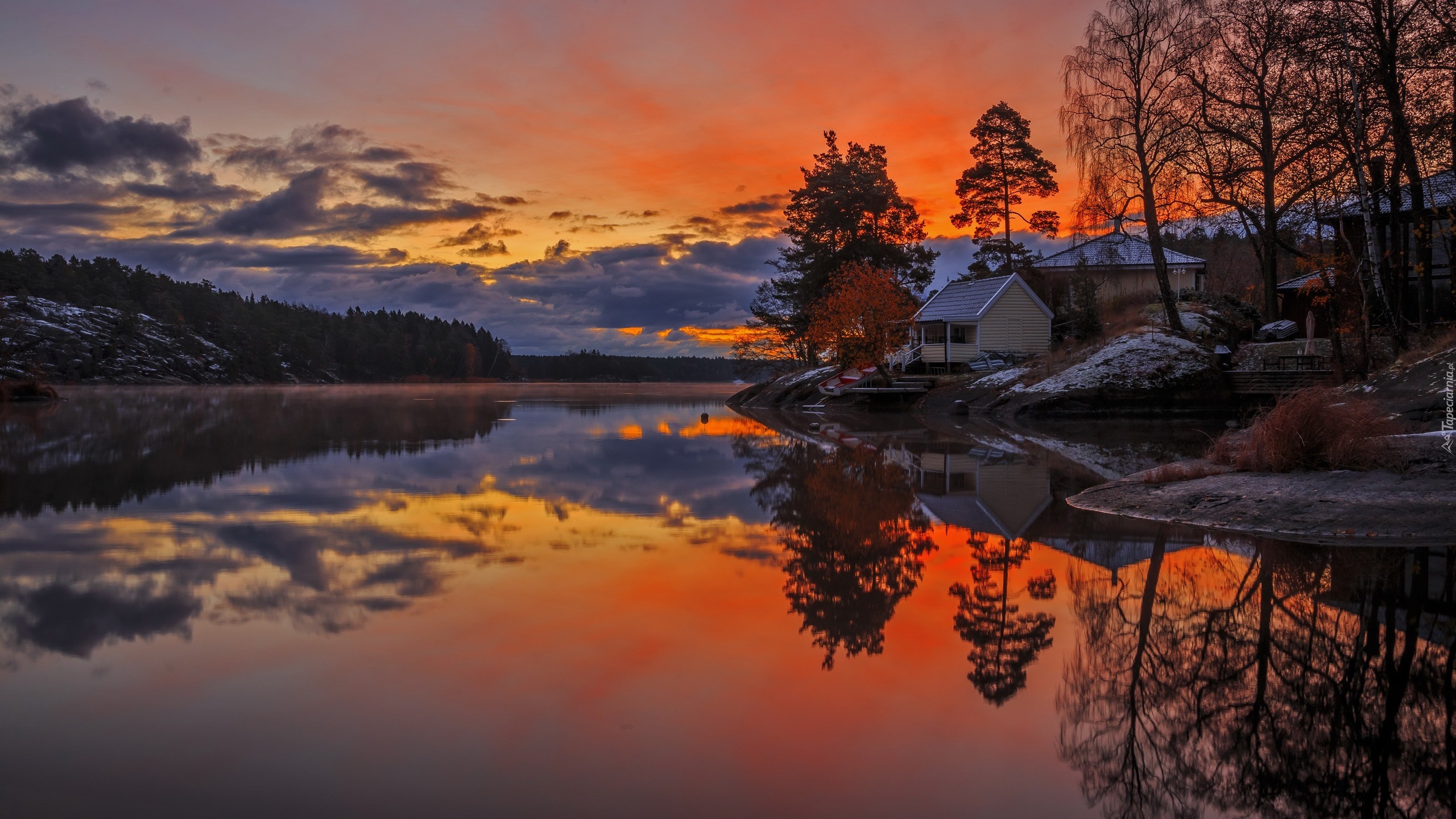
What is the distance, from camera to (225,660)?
5473 millimetres

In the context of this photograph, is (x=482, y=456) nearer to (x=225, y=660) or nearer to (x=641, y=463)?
(x=641, y=463)

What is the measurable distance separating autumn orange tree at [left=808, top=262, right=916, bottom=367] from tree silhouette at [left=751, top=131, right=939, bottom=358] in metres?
5.37

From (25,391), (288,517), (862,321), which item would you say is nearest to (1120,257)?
(862,321)

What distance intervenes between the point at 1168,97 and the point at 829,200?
25918 mm

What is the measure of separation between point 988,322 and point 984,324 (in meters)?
0.27

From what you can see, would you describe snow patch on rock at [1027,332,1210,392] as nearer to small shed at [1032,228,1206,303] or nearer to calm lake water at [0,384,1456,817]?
small shed at [1032,228,1206,303]

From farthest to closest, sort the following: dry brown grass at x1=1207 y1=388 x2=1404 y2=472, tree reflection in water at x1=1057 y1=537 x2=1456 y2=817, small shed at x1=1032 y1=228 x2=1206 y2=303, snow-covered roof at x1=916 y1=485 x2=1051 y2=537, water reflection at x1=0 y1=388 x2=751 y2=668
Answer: small shed at x1=1032 y1=228 x2=1206 y2=303
dry brown grass at x1=1207 y1=388 x2=1404 y2=472
snow-covered roof at x1=916 y1=485 x2=1051 y2=537
water reflection at x1=0 y1=388 x2=751 y2=668
tree reflection in water at x1=1057 y1=537 x2=1456 y2=817

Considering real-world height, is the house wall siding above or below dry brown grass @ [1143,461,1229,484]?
above

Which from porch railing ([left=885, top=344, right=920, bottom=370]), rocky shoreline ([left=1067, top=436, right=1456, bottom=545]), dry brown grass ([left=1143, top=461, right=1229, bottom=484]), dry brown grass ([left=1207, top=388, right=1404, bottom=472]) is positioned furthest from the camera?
porch railing ([left=885, top=344, right=920, bottom=370])

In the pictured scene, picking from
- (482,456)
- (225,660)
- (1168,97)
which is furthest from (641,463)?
(1168,97)

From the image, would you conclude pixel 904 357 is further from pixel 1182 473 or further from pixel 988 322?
pixel 1182 473

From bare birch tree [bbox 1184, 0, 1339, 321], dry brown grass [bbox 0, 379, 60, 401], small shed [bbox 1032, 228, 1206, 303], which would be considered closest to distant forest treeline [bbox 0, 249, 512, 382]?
dry brown grass [bbox 0, 379, 60, 401]

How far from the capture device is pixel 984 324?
48.7 m

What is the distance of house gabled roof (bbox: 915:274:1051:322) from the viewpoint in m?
Result: 48.4
